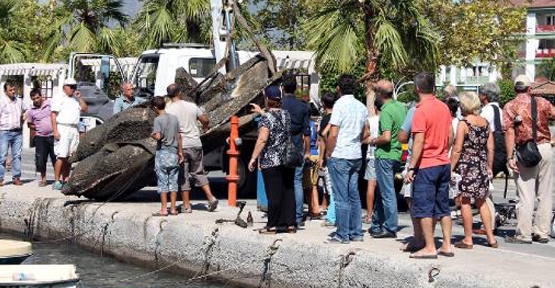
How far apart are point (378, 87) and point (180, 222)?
9.67 feet

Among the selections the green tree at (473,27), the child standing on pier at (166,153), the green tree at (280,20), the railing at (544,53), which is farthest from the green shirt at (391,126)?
the railing at (544,53)

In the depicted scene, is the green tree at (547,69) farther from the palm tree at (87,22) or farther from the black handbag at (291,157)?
the black handbag at (291,157)

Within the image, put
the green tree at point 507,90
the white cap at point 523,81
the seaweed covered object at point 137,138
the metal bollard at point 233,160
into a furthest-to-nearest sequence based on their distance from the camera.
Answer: the green tree at point 507,90 → the metal bollard at point 233,160 → the seaweed covered object at point 137,138 → the white cap at point 523,81

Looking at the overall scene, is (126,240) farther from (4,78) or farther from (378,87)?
(4,78)

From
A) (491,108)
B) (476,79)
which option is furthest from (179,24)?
(476,79)

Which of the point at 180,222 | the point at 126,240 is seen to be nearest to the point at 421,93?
the point at 180,222

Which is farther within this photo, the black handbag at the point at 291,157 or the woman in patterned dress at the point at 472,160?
the black handbag at the point at 291,157

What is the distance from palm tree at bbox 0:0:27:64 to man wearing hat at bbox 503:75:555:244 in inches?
1282

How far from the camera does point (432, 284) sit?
9.23 m

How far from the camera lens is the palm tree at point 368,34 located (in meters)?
20.6

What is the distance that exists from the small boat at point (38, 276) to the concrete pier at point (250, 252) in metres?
2.50

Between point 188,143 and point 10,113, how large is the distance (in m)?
5.03

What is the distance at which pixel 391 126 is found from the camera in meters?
11.8

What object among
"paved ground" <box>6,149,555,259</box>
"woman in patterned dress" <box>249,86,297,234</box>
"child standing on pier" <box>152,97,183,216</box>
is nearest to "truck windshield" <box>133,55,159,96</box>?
"paved ground" <box>6,149,555,259</box>
